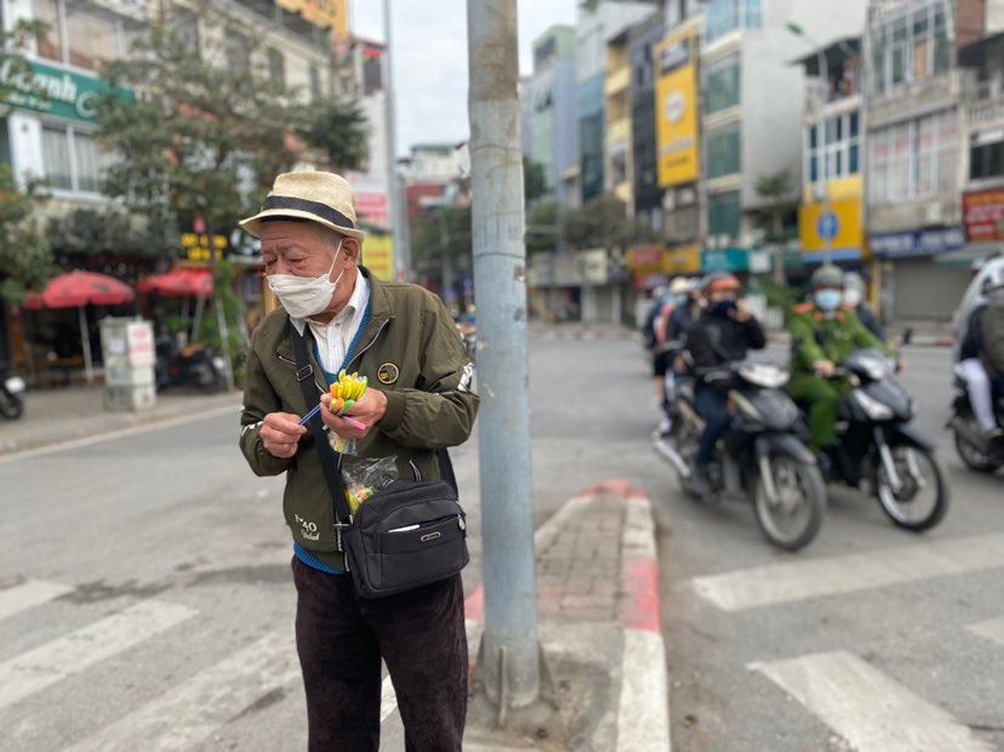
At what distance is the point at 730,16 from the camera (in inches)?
1291

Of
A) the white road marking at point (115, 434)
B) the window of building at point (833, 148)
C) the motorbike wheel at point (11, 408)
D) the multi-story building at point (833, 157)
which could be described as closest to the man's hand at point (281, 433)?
the white road marking at point (115, 434)

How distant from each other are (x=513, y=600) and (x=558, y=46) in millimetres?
51398

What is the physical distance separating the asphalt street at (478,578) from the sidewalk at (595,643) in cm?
19

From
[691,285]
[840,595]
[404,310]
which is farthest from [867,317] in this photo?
[404,310]

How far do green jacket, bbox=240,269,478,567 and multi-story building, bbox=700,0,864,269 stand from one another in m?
32.3

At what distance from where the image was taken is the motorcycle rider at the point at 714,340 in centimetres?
521

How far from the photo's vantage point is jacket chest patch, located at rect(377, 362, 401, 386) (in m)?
1.81

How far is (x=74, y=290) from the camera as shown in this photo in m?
14.1

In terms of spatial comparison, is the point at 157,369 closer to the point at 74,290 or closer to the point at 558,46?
the point at 74,290

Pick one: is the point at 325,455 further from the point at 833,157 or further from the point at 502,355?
the point at 833,157

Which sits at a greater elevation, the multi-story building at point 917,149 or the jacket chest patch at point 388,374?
the multi-story building at point 917,149

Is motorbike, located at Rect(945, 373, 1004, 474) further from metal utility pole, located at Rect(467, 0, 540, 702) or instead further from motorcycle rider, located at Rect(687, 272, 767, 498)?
metal utility pole, located at Rect(467, 0, 540, 702)

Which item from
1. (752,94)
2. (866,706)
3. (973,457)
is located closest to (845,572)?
(866,706)

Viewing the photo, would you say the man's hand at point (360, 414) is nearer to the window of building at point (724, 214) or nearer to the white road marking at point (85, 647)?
the white road marking at point (85, 647)
